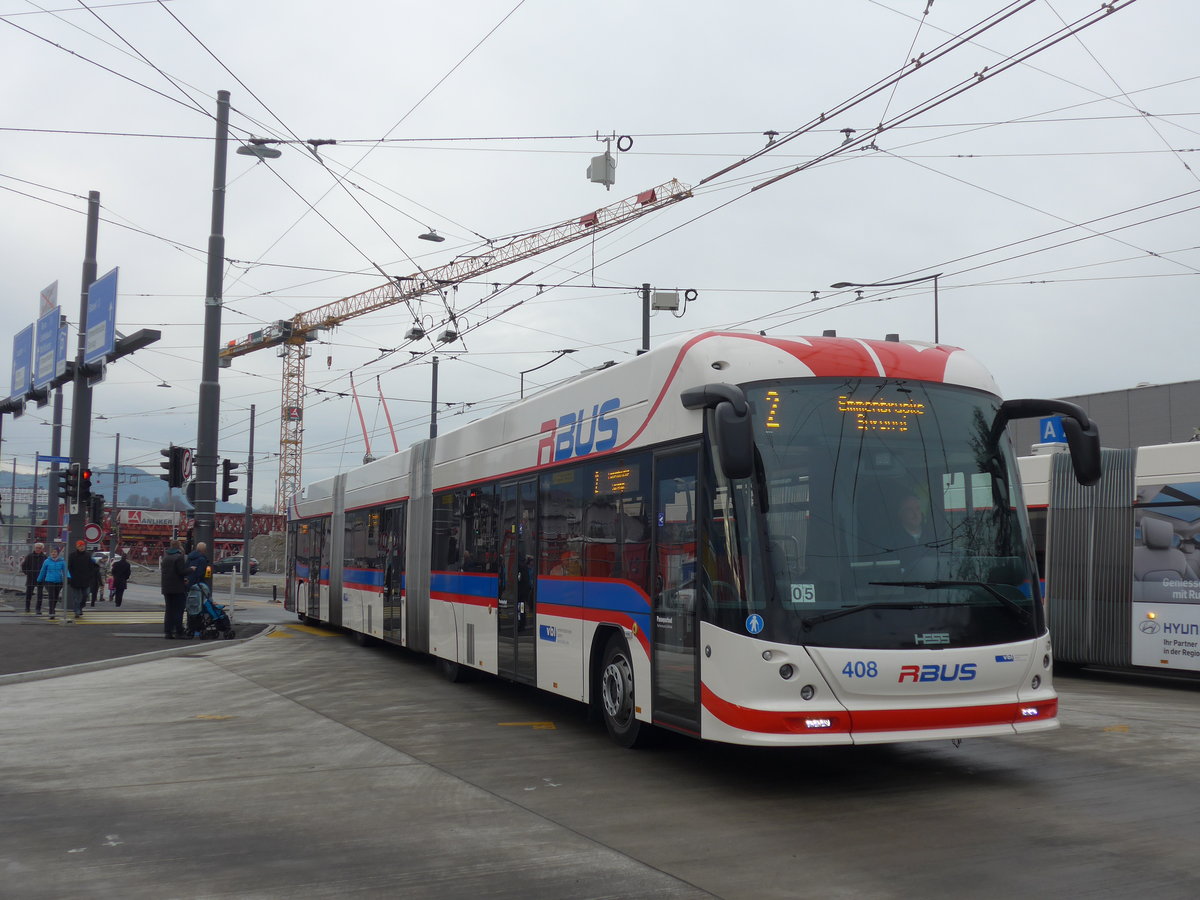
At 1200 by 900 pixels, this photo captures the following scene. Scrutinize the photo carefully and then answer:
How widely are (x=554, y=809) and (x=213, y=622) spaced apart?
15.3 meters

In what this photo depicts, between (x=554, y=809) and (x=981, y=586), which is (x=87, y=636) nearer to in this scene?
(x=554, y=809)

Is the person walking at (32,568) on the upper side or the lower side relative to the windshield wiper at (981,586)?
lower

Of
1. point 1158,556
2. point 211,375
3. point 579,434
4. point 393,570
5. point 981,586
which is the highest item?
point 211,375

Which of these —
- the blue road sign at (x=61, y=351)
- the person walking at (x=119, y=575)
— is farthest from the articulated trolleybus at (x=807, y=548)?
the person walking at (x=119, y=575)

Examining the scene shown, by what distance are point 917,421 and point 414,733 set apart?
5.33 metres

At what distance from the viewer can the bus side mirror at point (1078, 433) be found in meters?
8.23

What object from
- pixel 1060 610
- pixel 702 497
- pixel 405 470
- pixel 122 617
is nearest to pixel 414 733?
pixel 702 497

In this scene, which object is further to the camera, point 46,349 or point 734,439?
point 46,349

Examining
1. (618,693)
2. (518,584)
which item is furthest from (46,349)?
(618,693)

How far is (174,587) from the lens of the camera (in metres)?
20.3

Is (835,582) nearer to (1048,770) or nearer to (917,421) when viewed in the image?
(917,421)

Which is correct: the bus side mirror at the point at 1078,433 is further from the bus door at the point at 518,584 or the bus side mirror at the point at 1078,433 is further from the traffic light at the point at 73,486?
the traffic light at the point at 73,486

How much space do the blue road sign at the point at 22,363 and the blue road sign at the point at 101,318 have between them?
6.14 metres

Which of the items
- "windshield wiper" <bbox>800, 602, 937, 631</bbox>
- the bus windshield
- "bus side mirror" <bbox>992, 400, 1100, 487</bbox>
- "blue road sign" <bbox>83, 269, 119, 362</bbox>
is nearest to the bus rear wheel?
the bus windshield
